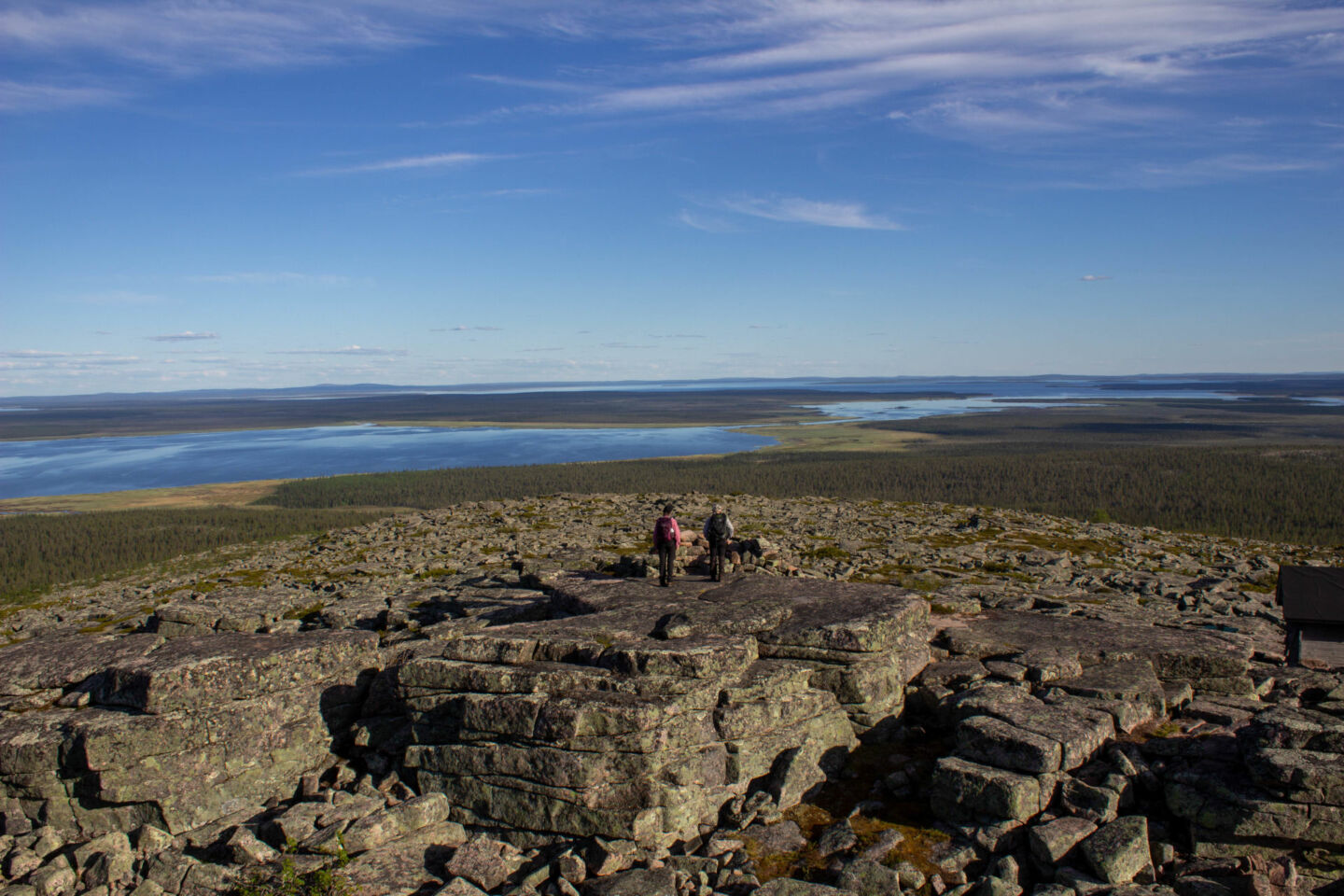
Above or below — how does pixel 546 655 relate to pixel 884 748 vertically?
above

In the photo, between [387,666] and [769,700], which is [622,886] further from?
[387,666]

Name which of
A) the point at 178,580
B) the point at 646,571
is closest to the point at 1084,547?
the point at 646,571

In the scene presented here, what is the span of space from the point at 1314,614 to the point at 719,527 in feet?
52.4

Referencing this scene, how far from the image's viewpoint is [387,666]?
20.1 metres

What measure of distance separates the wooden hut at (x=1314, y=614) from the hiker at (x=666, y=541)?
16461 mm

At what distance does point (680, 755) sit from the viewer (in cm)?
1586

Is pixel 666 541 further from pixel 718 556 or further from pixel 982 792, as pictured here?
pixel 982 792

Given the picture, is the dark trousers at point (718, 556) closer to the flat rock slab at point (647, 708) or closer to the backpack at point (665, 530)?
the backpack at point (665, 530)

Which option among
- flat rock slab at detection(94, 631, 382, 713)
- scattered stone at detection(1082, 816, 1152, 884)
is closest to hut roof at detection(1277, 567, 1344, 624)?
scattered stone at detection(1082, 816, 1152, 884)

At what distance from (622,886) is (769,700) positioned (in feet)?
16.7

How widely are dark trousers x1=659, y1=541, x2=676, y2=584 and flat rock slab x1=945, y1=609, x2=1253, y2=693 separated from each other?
8597 millimetres

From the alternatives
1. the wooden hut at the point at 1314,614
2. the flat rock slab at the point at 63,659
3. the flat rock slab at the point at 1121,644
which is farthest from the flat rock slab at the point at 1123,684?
the flat rock slab at the point at 63,659

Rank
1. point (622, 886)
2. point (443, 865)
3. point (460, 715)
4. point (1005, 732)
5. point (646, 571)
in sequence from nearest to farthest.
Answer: point (622, 886) → point (443, 865) → point (1005, 732) → point (460, 715) → point (646, 571)

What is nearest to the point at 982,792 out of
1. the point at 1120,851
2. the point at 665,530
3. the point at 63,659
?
the point at 1120,851
